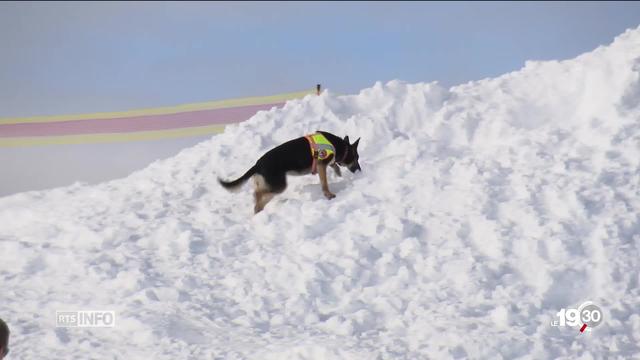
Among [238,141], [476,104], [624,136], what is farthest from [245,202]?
[624,136]

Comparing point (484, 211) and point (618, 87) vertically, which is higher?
point (618, 87)

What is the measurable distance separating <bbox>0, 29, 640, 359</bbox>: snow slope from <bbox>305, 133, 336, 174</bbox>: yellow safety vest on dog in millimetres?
462

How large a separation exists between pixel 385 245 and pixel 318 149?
1.90 m

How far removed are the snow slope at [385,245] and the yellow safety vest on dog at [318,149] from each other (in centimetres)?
46

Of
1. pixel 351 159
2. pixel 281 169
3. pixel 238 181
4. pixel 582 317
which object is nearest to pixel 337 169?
pixel 351 159

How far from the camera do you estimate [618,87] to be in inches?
389

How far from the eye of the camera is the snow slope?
5.94 m

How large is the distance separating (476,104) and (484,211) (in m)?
3.42

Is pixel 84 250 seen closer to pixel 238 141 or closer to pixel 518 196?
pixel 238 141

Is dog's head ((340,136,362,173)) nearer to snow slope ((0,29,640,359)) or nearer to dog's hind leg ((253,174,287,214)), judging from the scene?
snow slope ((0,29,640,359))

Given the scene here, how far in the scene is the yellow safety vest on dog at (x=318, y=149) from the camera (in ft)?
28.9

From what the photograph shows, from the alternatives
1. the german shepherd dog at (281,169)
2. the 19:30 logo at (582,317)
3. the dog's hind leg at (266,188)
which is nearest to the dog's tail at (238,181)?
the german shepherd dog at (281,169)

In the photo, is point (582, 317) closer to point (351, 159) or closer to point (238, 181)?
point (351, 159)

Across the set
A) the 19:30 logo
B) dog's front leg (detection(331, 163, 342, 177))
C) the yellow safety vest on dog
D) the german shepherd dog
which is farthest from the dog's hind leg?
the 19:30 logo
